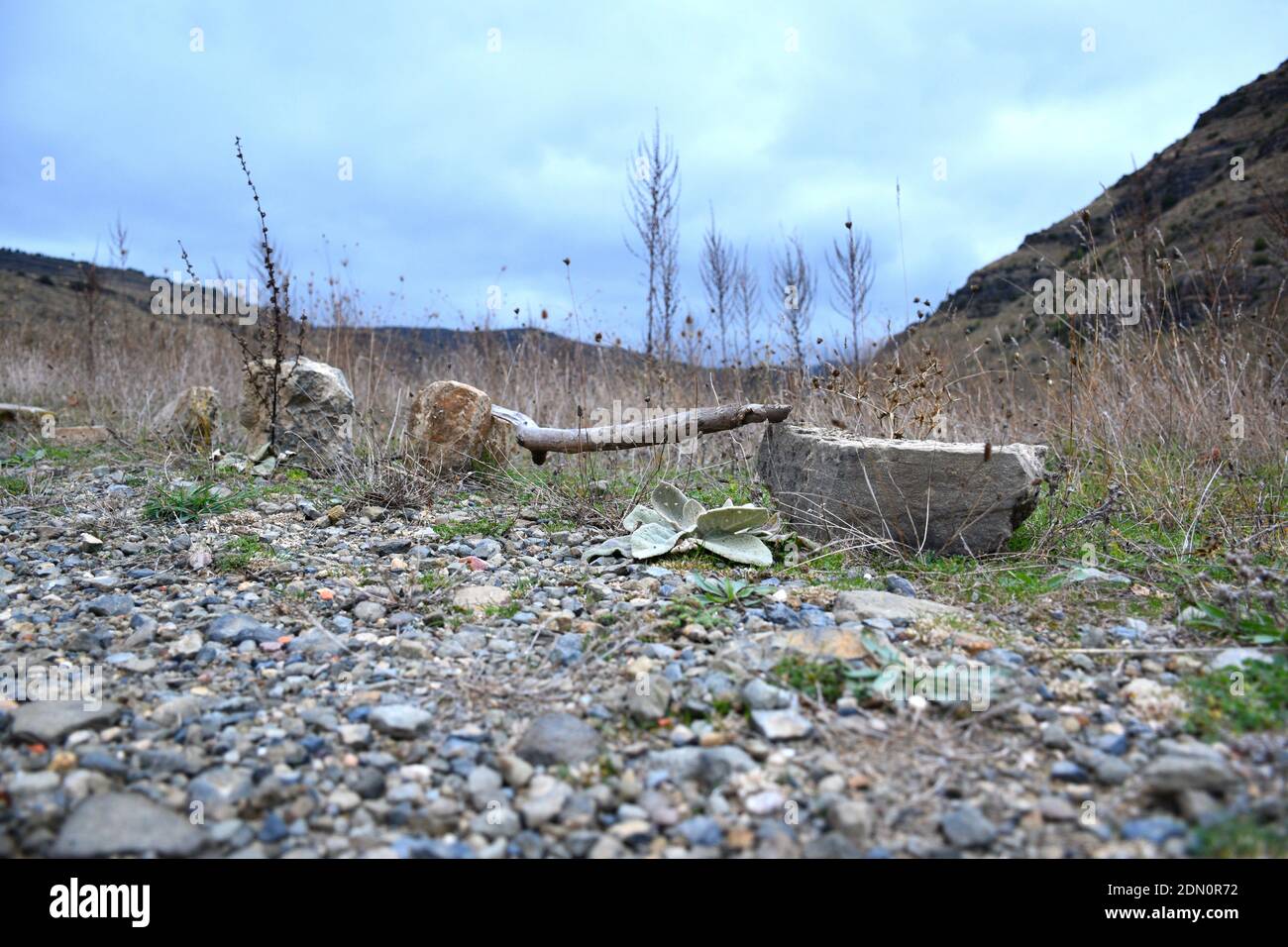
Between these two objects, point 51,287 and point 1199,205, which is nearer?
point 1199,205

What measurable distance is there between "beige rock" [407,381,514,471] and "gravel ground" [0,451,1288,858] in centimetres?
182

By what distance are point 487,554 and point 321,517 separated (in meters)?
1.09

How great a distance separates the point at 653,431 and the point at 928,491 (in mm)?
1406

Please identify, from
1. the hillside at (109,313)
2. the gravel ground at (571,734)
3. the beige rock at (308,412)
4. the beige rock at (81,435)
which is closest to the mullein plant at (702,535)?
the gravel ground at (571,734)

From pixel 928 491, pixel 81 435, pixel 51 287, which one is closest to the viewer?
pixel 928 491

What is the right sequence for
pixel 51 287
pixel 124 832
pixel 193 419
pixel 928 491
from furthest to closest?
pixel 51 287 < pixel 193 419 < pixel 928 491 < pixel 124 832

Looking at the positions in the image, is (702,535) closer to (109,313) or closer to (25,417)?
(25,417)

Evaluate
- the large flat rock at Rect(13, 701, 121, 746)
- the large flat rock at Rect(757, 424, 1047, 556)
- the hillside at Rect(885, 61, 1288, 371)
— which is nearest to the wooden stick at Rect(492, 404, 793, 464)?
the large flat rock at Rect(757, 424, 1047, 556)

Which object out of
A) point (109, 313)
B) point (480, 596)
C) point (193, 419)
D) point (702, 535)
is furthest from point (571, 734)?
point (109, 313)

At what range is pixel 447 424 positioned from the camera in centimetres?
446

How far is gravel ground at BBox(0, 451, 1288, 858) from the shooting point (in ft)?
4.47

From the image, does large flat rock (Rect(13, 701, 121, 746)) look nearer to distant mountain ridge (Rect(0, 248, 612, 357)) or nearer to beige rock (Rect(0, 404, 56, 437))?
beige rock (Rect(0, 404, 56, 437))

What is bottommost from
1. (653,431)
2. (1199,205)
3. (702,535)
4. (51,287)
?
(702,535)

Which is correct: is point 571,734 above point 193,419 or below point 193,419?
below
